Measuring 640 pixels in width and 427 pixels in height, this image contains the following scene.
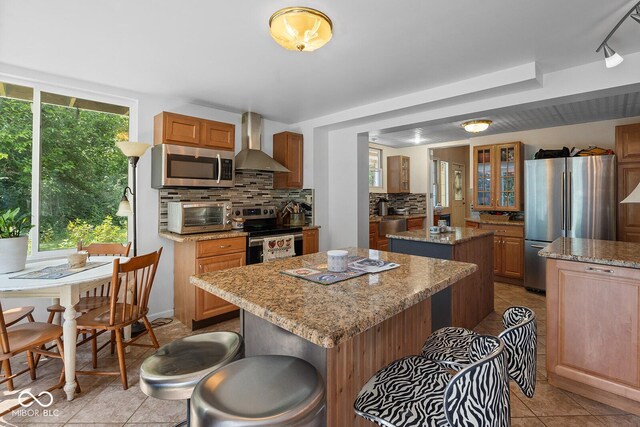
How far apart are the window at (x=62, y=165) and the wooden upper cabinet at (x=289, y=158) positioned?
1805 mm

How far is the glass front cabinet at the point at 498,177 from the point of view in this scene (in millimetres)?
4832

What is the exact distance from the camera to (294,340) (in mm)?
1282

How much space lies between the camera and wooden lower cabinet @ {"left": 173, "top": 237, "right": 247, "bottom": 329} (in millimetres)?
3121

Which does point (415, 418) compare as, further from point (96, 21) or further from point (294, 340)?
point (96, 21)

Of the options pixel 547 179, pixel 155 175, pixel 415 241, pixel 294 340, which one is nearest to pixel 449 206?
pixel 547 179

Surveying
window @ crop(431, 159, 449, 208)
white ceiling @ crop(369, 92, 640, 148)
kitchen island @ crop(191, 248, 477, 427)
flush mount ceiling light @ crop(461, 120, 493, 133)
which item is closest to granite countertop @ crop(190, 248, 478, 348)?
kitchen island @ crop(191, 248, 477, 427)

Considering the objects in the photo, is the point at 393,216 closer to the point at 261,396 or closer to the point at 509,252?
the point at 509,252

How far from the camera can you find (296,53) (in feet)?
7.98

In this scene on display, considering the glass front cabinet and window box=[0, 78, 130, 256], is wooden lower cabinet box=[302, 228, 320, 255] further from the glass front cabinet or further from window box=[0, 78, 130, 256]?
the glass front cabinet

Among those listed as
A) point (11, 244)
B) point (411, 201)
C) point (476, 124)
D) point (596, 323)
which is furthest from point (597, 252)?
point (411, 201)

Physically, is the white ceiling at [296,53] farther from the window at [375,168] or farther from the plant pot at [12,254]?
the window at [375,168]

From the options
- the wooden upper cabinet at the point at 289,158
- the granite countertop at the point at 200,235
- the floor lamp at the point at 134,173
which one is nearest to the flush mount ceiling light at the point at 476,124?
the wooden upper cabinet at the point at 289,158

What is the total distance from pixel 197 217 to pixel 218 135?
984 mm

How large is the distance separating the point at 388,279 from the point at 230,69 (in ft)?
7.54
